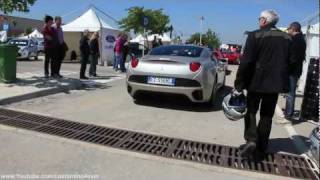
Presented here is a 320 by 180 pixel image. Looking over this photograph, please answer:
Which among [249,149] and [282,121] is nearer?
[249,149]

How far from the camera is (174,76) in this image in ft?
31.9

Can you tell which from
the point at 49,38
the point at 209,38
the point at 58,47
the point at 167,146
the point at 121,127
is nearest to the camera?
the point at 167,146

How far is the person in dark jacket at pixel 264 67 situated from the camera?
6160 mm

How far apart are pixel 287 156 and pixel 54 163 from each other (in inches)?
123

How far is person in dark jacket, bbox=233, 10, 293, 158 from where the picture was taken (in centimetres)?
616

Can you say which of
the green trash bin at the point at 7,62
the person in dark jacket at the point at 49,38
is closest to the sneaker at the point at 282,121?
the green trash bin at the point at 7,62

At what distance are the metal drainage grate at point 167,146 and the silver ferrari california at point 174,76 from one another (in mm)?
2342

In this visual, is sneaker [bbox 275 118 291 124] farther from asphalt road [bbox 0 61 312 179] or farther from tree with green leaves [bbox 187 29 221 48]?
tree with green leaves [bbox 187 29 221 48]

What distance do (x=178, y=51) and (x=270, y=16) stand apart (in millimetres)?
4607

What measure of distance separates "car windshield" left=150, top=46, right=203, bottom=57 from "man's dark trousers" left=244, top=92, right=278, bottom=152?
427 cm

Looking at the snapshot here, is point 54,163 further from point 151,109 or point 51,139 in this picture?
point 151,109

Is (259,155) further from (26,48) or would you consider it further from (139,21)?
(139,21)

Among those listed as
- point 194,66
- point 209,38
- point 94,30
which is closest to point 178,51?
point 194,66

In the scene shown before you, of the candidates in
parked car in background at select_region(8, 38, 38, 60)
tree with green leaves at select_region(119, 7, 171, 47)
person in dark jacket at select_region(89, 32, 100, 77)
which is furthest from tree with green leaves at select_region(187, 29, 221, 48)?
person in dark jacket at select_region(89, 32, 100, 77)
